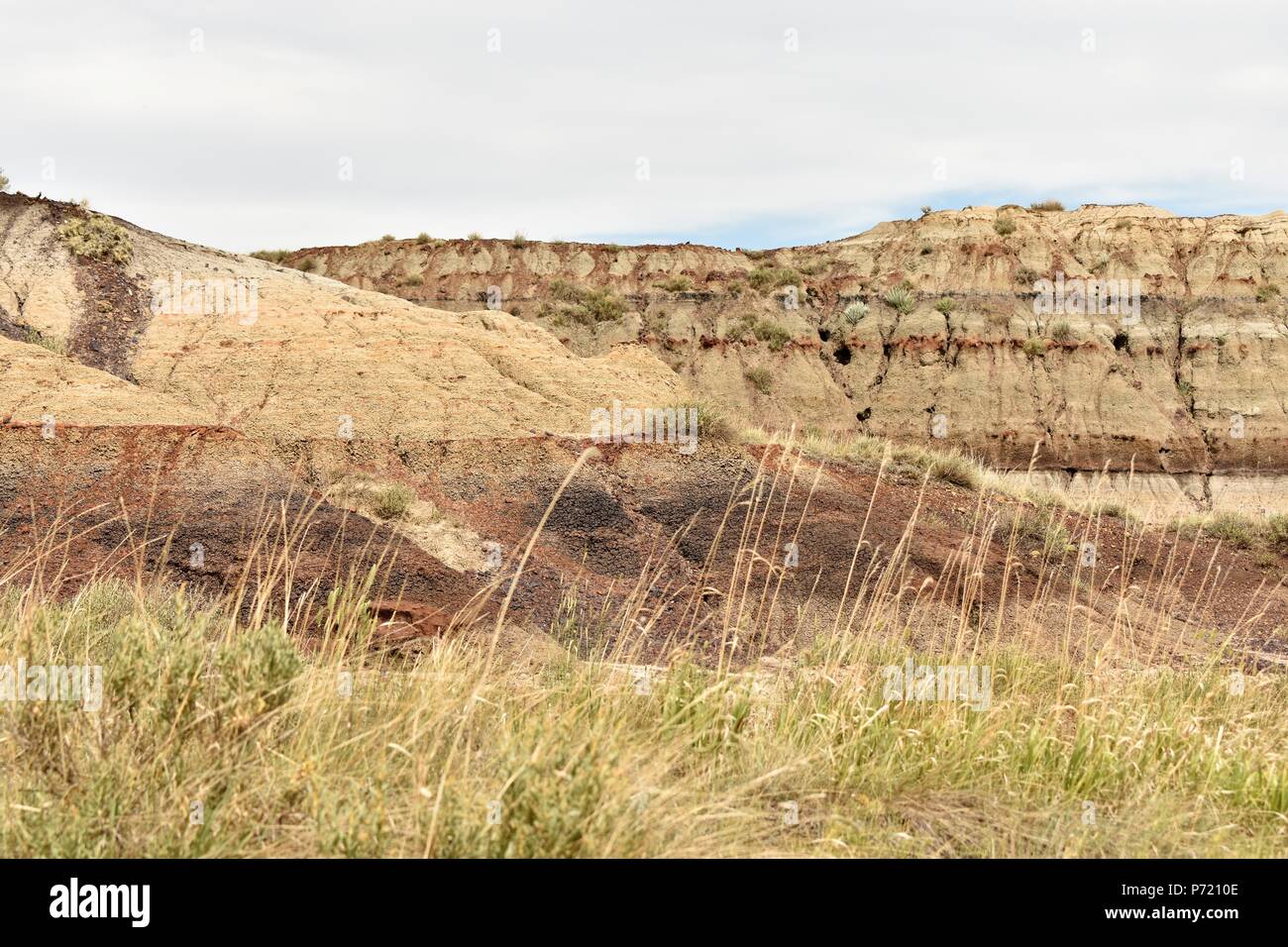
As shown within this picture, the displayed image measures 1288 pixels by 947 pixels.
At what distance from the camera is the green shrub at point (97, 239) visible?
18.4 meters

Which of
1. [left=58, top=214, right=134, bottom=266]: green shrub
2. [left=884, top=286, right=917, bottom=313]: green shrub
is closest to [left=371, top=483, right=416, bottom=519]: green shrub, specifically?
[left=58, top=214, right=134, bottom=266]: green shrub

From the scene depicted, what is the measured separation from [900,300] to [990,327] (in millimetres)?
3703

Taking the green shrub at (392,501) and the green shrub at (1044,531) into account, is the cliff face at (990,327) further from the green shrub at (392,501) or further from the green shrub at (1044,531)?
the green shrub at (392,501)

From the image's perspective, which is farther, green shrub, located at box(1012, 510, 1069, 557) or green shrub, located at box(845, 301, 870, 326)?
green shrub, located at box(845, 301, 870, 326)

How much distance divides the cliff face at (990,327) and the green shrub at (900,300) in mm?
73

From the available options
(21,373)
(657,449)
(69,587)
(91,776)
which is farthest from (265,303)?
(91,776)

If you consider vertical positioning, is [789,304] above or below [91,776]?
above

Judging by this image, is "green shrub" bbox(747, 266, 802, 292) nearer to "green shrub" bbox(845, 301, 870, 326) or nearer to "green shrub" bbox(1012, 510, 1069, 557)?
"green shrub" bbox(845, 301, 870, 326)

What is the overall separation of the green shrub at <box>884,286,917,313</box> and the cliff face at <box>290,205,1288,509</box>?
0.24ft

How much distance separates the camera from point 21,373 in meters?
14.0

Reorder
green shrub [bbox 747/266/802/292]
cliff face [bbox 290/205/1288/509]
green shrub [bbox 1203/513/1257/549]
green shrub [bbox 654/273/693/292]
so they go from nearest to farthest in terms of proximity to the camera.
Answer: green shrub [bbox 1203/513/1257/549] < cliff face [bbox 290/205/1288/509] < green shrub [bbox 747/266/802/292] < green shrub [bbox 654/273/693/292]

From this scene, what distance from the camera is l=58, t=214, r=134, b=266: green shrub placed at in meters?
18.4
